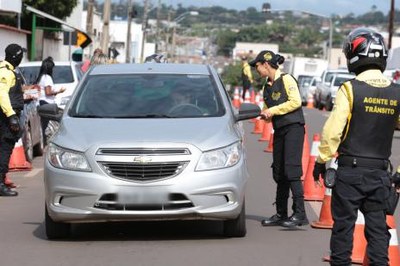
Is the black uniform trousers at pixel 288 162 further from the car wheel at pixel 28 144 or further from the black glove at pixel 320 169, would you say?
the car wheel at pixel 28 144

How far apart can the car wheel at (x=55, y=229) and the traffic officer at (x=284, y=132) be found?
2156 millimetres

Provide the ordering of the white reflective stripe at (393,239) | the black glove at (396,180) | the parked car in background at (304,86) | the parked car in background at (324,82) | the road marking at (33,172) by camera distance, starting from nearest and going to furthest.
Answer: the black glove at (396,180) → the white reflective stripe at (393,239) → the road marking at (33,172) → the parked car in background at (324,82) → the parked car in background at (304,86)

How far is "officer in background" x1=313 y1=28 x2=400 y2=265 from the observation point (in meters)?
6.40

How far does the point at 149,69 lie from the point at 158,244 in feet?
7.52

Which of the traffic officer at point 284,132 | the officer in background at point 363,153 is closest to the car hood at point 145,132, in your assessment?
the traffic officer at point 284,132


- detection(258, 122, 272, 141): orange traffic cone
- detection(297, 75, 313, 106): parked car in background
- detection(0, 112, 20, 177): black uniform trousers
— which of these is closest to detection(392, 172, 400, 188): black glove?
detection(0, 112, 20, 177): black uniform trousers

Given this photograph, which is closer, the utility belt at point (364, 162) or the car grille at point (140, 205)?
the utility belt at point (364, 162)

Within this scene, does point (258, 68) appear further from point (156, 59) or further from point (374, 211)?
point (156, 59)

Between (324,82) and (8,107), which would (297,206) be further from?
(324,82)

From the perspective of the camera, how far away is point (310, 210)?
37.9 ft

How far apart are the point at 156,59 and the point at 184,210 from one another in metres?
11.3

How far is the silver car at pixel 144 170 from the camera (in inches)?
344

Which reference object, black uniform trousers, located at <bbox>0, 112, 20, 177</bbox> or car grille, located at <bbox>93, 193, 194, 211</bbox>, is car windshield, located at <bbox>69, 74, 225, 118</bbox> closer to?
car grille, located at <bbox>93, 193, 194, 211</bbox>

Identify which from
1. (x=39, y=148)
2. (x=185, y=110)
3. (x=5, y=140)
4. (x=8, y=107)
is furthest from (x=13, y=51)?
(x=39, y=148)
